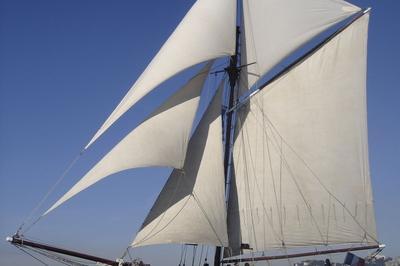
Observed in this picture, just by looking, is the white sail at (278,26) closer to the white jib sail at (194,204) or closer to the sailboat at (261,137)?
the sailboat at (261,137)

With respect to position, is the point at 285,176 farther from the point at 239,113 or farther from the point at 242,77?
the point at 242,77

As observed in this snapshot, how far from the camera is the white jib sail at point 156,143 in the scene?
70.5 ft

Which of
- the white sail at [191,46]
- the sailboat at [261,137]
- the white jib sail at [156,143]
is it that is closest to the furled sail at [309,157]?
the sailboat at [261,137]

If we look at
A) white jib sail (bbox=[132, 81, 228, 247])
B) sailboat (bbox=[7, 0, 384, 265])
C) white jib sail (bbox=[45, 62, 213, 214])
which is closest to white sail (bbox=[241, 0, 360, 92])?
sailboat (bbox=[7, 0, 384, 265])

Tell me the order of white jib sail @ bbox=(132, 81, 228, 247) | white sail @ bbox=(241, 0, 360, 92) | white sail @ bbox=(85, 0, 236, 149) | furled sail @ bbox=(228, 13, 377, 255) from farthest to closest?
white sail @ bbox=(241, 0, 360, 92)
furled sail @ bbox=(228, 13, 377, 255)
white sail @ bbox=(85, 0, 236, 149)
white jib sail @ bbox=(132, 81, 228, 247)

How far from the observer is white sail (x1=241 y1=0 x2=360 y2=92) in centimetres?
2866

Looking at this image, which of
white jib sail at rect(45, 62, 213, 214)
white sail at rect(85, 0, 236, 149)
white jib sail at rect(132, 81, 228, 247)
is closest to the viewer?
white jib sail at rect(45, 62, 213, 214)

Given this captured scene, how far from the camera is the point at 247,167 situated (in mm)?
27125

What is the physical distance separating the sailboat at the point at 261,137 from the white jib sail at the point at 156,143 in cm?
5

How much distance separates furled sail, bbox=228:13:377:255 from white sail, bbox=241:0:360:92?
970mm

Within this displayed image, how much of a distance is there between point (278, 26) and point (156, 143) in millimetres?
10357

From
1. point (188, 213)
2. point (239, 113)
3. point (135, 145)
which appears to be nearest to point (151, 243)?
point (188, 213)

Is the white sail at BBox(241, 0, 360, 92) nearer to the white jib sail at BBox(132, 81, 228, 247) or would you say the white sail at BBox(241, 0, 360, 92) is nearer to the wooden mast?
the wooden mast

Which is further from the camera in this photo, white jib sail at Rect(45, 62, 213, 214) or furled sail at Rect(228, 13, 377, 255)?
furled sail at Rect(228, 13, 377, 255)
